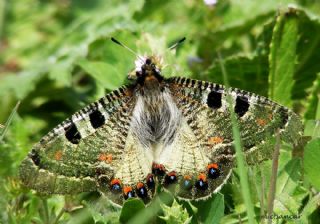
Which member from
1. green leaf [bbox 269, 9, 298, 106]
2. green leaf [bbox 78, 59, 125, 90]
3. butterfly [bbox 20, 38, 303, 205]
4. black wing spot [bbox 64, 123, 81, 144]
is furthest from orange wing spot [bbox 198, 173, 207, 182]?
green leaf [bbox 78, 59, 125, 90]

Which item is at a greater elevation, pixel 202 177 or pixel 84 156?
pixel 84 156

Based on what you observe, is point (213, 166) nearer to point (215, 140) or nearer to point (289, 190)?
point (215, 140)

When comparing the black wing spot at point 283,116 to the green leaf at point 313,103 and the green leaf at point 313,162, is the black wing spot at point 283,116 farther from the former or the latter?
the green leaf at point 313,103

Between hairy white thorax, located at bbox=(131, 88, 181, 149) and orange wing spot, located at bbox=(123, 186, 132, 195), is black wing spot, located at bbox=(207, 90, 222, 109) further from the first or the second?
orange wing spot, located at bbox=(123, 186, 132, 195)

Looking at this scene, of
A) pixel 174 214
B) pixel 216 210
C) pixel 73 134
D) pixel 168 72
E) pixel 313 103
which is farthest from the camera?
pixel 168 72

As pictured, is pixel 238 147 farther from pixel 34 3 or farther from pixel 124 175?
pixel 34 3

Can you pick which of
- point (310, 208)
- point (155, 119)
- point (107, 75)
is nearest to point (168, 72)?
point (107, 75)

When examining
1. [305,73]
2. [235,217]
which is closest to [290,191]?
[235,217]
